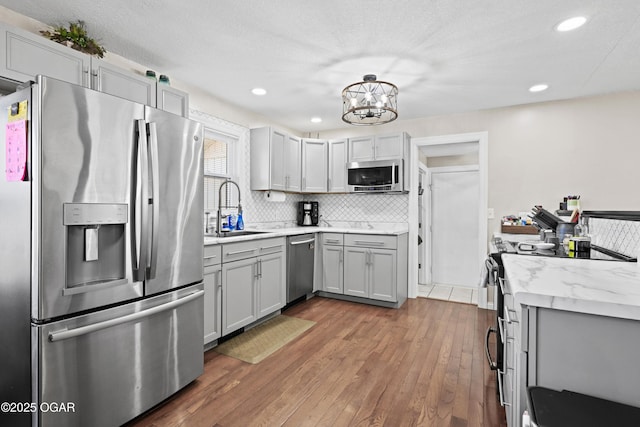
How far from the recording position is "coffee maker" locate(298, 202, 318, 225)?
16.1ft

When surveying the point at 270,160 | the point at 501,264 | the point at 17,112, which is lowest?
the point at 501,264

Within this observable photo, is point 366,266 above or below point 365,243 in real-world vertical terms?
below

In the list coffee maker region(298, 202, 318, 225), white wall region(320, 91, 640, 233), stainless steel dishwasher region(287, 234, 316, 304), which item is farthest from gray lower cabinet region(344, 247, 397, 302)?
white wall region(320, 91, 640, 233)

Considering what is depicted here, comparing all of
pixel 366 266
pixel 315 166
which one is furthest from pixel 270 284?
pixel 315 166

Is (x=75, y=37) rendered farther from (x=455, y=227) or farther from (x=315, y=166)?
(x=455, y=227)

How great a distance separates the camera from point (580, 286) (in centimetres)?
115

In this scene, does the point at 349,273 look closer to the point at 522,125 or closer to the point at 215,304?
the point at 215,304

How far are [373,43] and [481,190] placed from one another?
245 centimetres

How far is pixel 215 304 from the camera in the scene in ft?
8.56

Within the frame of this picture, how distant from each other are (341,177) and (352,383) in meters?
2.90

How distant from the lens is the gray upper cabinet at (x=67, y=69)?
1.73 metres

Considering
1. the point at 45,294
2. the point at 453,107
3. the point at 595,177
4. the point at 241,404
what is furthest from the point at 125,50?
the point at 595,177

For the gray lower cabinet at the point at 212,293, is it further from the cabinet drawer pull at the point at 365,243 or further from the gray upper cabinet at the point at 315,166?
the gray upper cabinet at the point at 315,166

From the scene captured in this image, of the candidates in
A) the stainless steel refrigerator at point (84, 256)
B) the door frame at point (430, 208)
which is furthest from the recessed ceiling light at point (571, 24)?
the door frame at point (430, 208)
